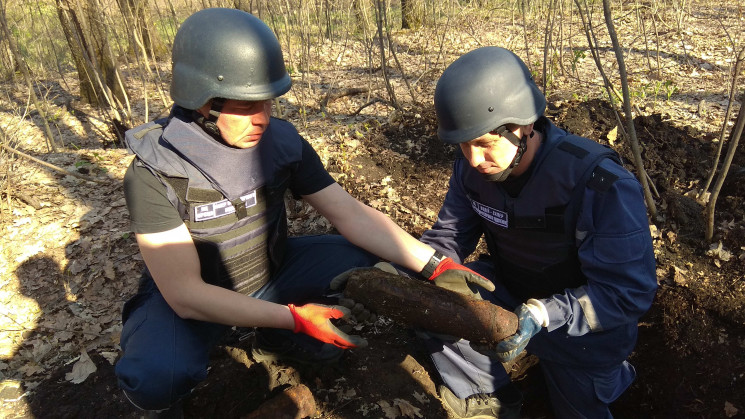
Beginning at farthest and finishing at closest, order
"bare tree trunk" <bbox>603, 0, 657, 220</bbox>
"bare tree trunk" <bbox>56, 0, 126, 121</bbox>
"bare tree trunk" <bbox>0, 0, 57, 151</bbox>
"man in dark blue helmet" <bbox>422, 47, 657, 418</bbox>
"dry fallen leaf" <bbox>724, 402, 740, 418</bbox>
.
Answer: "bare tree trunk" <bbox>56, 0, 126, 121</bbox> → "bare tree trunk" <bbox>0, 0, 57, 151</bbox> → "bare tree trunk" <bbox>603, 0, 657, 220</bbox> → "dry fallen leaf" <bbox>724, 402, 740, 418</bbox> → "man in dark blue helmet" <bbox>422, 47, 657, 418</bbox>

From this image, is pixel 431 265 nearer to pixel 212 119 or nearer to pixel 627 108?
pixel 212 119

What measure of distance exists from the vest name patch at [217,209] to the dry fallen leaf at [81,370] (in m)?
1.46

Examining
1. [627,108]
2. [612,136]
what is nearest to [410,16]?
[612,136]

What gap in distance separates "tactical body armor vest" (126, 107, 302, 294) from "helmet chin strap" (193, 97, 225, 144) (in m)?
0.03

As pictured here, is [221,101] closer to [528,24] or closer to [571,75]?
[571,75]

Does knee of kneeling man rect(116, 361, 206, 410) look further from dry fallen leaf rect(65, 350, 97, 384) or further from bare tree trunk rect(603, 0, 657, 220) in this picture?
bare tree trunk rect(603, 0, 657, 220)

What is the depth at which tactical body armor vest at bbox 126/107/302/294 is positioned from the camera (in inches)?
81.7

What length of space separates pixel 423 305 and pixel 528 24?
7945mm

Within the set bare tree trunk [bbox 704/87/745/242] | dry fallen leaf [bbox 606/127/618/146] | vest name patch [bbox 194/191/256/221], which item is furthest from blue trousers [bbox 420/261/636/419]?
dry fallen leaf [bbox 606/127/618/146]

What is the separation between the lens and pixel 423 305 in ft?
6.86

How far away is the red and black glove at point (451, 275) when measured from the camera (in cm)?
226

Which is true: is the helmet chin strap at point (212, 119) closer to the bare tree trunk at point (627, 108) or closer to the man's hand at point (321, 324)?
the man's hand at point (321, 324)

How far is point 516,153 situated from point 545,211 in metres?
0.29

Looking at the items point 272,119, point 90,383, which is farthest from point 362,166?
point 90,383
